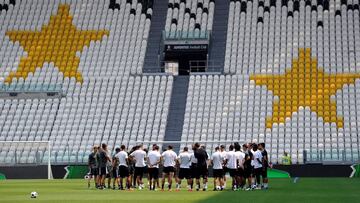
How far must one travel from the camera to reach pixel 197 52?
221ft

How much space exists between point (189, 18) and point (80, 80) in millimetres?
8724

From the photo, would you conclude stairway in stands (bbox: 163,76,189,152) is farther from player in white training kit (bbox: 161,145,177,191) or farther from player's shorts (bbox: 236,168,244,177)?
player's shorts (bbox: 236,168,244,177)

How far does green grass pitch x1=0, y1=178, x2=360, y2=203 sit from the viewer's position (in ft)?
110

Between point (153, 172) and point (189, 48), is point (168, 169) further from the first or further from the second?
point (189, 48)

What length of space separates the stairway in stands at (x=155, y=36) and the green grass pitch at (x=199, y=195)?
22513mm

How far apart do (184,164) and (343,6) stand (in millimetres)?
29390

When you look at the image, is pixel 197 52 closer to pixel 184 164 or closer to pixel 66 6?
pixel 66 6

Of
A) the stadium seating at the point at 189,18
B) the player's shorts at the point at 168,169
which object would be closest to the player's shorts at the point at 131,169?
the player's shorts at the point at 168,169

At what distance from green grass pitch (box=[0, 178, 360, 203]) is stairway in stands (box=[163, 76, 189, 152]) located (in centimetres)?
1608

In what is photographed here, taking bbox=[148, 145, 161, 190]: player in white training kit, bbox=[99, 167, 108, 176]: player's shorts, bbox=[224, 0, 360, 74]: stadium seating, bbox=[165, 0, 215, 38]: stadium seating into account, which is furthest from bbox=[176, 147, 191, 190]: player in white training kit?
bbox=[165, 0, 215, 38]: stadium seating

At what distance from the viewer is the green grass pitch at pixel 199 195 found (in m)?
33.6

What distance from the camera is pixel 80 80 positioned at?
6594 centimetres

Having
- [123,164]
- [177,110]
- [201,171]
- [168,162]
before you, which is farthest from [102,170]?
[177,110]

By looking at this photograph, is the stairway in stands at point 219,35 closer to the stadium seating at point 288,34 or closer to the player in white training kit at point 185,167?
the stadium seating at point 288,34
